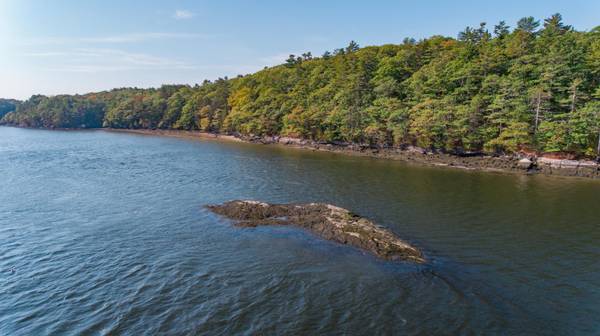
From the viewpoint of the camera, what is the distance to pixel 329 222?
2672 cm

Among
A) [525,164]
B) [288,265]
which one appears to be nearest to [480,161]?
[525,164]

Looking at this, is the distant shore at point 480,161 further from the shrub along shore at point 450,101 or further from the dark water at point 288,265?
the dark water at point 288,265

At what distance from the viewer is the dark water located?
1575cm

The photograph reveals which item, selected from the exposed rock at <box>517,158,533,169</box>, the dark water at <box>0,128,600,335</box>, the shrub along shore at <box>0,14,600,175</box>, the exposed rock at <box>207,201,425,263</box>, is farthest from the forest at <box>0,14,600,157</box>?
the exposed rock at <box>207,201,425,263</box>

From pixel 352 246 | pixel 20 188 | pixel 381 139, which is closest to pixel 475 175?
pixel 381 139

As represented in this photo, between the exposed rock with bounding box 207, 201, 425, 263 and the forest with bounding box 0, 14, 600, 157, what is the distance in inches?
1722

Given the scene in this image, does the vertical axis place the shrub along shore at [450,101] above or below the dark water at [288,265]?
above

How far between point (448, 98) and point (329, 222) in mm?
52358

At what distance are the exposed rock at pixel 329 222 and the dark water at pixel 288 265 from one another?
123cm

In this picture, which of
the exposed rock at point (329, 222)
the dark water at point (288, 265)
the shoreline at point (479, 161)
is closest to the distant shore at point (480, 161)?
the shoreline at point (479, 161)

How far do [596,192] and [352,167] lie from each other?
31.2 m

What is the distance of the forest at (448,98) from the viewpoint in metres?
57.3

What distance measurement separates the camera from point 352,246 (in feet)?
77.0

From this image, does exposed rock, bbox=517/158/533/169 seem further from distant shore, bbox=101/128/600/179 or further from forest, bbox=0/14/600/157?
forest, bbox=0/14/600/157
